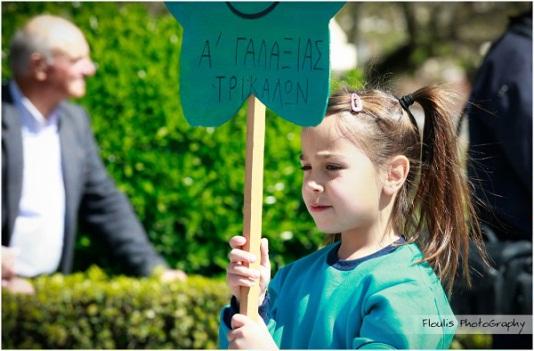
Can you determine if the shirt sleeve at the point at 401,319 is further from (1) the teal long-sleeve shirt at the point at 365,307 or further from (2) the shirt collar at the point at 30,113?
(2) the shirt collar at the point at 30,113

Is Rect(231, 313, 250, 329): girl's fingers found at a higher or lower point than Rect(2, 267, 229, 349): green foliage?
higher

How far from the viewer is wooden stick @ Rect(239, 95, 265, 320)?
251cm

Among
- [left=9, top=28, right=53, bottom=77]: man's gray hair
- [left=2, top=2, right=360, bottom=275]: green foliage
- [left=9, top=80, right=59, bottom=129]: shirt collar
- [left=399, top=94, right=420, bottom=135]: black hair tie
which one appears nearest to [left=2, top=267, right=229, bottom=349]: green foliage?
[left=2, top=2, right=360, bottom=275]: green foliage

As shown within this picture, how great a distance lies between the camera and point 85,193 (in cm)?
539

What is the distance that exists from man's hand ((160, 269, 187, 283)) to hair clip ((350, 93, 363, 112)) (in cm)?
262

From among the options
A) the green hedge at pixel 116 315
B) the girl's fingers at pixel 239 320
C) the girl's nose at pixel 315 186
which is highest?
the girl's nose at pixel 315 186

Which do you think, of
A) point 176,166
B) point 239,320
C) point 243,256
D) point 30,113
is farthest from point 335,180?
point 176,166

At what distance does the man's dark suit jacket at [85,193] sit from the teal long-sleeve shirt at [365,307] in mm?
2490

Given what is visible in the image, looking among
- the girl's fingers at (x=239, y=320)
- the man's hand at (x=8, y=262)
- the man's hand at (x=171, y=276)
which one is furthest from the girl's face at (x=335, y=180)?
the man's hand at (x=171, y=276)

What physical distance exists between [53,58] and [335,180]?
9.59 ft

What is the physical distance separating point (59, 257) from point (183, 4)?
2739 millimetres

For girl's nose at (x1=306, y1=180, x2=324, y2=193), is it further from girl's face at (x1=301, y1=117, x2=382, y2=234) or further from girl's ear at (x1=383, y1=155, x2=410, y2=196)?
girl's ear at (x1=383, y1=155, x2=410, y2=196)

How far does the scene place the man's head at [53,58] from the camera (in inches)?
205

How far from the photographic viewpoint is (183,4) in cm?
272
